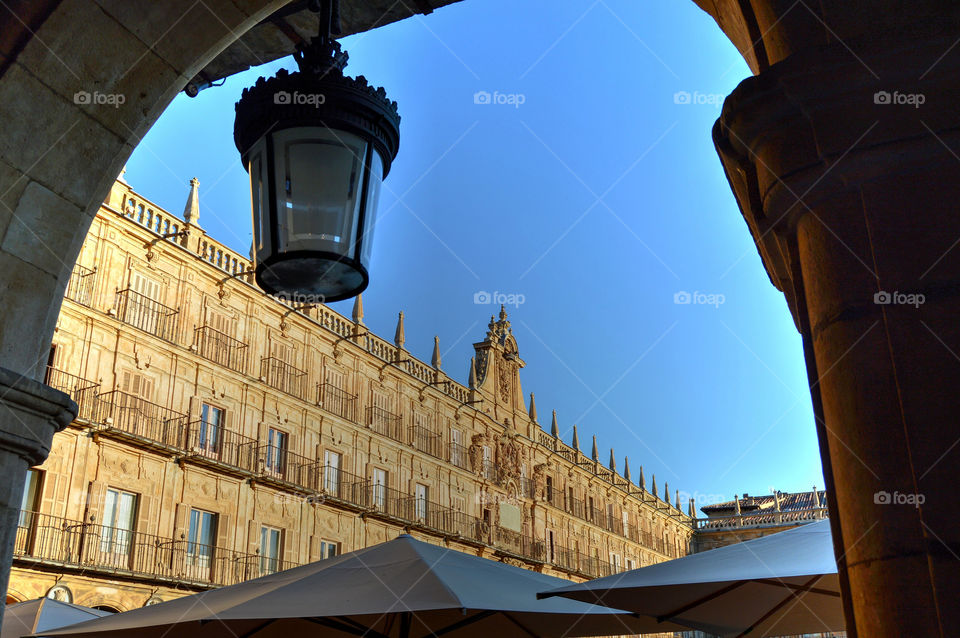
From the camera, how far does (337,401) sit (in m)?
22.4

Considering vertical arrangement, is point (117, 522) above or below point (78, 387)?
below

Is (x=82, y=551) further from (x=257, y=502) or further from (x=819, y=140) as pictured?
(x=819, y=140)

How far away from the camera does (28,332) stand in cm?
239

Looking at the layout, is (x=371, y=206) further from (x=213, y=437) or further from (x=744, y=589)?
(x=213, y=437)

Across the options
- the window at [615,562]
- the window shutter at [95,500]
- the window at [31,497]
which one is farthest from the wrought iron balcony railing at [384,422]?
the window at [615,562]

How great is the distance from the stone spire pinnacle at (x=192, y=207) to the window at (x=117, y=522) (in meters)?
6.26

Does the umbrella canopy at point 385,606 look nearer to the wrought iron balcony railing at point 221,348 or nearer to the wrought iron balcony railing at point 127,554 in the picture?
the wrought iron balcony railing at point 127,554

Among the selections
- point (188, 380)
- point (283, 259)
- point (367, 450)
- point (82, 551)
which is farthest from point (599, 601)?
point (367, 450)

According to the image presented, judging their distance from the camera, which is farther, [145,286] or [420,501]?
[420,501]

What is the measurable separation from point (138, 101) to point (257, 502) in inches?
699

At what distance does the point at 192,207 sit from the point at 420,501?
11.5 m

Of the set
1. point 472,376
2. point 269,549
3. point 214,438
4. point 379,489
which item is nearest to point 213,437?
point 214,438

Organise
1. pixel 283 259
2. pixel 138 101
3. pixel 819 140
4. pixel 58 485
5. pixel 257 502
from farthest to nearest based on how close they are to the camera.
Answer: pixel 257 502 < pixel 58 485 < pixel 138 101 < pixel 283 259 < pixel 819 140

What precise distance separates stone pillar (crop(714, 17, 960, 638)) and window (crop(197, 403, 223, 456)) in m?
17.7
